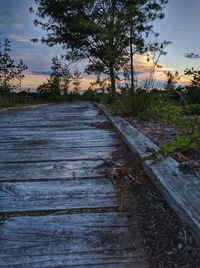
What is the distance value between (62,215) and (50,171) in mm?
769

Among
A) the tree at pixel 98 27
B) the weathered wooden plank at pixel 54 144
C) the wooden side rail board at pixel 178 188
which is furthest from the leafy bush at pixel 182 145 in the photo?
the tree at pixel 98 27

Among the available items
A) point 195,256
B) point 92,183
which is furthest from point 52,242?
point 92,183

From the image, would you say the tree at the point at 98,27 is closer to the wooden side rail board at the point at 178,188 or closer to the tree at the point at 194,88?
the tree at the point at 194,88

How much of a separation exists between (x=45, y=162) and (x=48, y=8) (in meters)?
14.9

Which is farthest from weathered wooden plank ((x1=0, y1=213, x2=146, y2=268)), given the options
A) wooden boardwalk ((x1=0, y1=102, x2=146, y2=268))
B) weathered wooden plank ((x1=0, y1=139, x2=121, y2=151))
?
weathered wooden plank ((x1=0, y1=139, x2=121, y2=151))

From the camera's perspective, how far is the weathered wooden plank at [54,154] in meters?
2.72

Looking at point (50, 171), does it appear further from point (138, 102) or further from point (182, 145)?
point (138, 102)

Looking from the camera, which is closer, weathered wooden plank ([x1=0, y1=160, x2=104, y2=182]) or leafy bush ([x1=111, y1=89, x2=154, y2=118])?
weathered wooden plank ([x1=0, y1=160, x2=104, y2=182])

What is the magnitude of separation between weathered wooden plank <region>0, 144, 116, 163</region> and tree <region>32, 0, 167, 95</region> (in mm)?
11034

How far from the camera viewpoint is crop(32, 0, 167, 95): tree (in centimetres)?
1430

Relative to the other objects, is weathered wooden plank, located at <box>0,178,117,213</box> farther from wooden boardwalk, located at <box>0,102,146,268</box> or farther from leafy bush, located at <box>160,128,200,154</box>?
leafy bush, located at <box>160,128,200,154</box>

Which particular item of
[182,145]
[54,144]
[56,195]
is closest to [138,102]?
[54,144]

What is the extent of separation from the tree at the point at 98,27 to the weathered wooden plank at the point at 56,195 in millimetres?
12040

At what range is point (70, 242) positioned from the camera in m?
1.33
